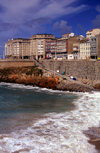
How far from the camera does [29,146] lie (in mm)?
18156

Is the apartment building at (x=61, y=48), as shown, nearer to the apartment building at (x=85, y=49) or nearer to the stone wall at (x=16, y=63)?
the apartment building at (x=85, y=49)

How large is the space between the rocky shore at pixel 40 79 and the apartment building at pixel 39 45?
3122 centimetres

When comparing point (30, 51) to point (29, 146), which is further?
point (30, 51)

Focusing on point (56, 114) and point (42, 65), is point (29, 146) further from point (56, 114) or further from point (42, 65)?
point (42, 65)

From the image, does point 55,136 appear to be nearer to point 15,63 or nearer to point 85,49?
point 85,49

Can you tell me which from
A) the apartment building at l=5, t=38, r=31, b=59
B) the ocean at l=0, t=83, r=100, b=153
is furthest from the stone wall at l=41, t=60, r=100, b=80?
the apartment building at l=5, t=38, r=31, b=59

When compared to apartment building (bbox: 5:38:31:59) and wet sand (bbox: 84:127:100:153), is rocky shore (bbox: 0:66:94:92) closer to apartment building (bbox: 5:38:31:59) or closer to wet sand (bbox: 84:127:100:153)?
wet sand (bbox: 84:127:100:153)

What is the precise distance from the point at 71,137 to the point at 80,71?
1863 inches

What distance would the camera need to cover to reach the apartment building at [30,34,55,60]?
11491 cm

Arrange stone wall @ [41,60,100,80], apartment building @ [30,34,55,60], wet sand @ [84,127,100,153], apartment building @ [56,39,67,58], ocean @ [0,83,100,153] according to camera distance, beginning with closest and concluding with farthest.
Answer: ocean @ [0,83,100,153]
wet sand @ [84,127,100,153]
stone wall @ [41,60,100,80]
apartment building @ [56,39,67,58]
apartment building @ [30,34,55,60]

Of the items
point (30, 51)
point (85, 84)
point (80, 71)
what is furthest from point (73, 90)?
point (30, 51)

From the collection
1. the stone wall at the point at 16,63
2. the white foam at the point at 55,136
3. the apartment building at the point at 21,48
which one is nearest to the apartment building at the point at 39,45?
the apartment building at the point at 21,48

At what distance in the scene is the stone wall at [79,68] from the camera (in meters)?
59.8

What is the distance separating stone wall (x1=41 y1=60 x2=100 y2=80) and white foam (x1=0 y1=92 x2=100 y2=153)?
109 feet
